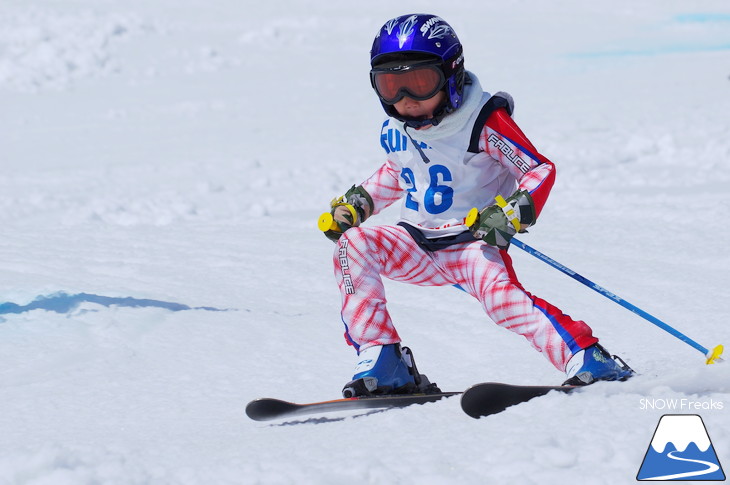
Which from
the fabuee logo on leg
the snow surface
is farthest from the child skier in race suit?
the fabuee logo on leg

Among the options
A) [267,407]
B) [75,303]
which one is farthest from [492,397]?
[75,303]

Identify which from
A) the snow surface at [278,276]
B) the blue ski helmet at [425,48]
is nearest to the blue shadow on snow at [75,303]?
the snow surface at [278,276]

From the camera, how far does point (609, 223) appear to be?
6.31m

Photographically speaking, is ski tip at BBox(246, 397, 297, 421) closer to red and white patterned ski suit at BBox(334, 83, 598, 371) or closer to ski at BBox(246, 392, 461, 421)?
ski at BBox(246, 392, 461, 421)

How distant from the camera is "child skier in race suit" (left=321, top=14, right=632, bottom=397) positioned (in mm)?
2912

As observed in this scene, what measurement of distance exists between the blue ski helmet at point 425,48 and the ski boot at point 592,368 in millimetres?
919

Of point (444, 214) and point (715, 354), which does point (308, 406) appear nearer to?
point (444, 214)

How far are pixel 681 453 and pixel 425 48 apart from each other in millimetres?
1492

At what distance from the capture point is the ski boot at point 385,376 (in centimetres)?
301

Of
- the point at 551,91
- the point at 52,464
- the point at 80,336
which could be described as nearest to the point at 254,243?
the point at 80,336

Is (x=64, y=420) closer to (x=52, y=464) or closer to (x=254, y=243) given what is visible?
(x=52, y=464)

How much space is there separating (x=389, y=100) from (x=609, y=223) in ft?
12.0

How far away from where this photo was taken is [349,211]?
11.2ft

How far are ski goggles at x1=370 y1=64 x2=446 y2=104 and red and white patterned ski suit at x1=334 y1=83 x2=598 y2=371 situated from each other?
168mm
